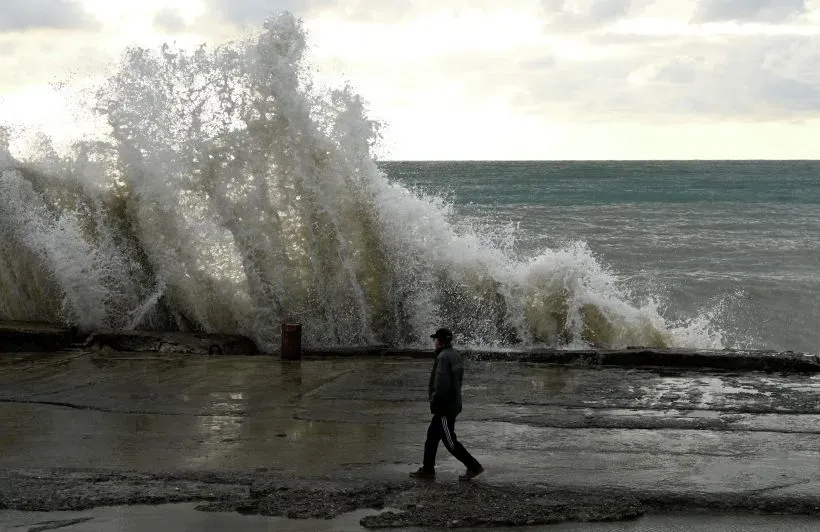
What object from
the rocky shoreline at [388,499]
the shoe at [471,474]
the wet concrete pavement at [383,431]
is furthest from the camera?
the shoe at [471,474]

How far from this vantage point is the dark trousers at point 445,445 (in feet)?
24.0

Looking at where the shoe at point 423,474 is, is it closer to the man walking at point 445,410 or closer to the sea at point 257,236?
the man walking at point 445,410

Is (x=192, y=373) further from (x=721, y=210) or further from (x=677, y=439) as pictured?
(x=721, y=210)

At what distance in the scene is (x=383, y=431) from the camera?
8758 millimetres

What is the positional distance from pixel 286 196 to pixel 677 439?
8556mm

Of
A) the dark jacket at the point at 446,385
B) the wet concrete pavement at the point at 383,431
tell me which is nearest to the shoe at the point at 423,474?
the wet concrete pavement at the point at 383,431

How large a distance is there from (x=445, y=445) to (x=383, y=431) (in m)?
1.44

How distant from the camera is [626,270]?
26.9 m

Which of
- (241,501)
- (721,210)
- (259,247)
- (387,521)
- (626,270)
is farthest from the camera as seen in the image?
(721,210)

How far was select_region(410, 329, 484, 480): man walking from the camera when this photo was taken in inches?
287

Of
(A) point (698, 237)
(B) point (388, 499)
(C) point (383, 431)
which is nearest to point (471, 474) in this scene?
(B) point (388, 499)

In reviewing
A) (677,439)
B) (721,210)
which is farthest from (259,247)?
(721,210)

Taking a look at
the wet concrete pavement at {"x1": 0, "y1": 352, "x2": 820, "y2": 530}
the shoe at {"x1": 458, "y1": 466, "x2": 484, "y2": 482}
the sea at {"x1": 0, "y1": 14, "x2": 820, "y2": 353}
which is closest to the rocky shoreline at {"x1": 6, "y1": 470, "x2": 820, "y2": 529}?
the wet concrete pavement at {"x1": 0, "y1": 352, "x2": 820, "y2": 530}

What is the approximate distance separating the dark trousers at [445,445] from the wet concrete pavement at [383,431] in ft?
0.51
